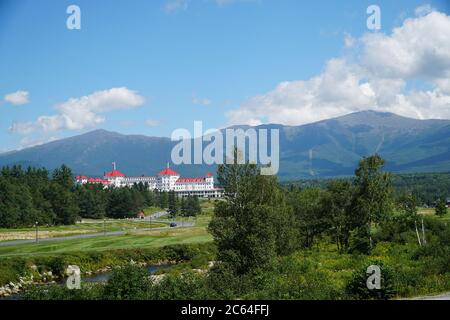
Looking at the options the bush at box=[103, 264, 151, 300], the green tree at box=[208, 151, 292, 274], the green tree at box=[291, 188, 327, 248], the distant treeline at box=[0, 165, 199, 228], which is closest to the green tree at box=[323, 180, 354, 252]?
the green tree at box=[291, 188, 327, 248]

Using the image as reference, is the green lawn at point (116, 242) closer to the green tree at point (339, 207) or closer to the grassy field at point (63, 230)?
the grassy field at point (63, 230)

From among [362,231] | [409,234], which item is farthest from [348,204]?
[409,234]

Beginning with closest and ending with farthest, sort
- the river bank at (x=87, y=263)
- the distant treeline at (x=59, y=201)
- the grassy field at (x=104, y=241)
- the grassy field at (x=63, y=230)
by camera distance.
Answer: the river bank at (x=87, y=263)
the grassy field at (x=104, y=241)
the grassy field at (x=63, y=230)
the distant treeline at (x=59, y=201)

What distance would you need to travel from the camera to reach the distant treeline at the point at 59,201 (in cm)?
7456

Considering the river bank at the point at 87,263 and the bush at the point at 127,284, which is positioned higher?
the bush at the point at 127,284

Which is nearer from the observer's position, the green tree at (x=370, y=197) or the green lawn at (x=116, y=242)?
the green tree at (x=370, y=197)

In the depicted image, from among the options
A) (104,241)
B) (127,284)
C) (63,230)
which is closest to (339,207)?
(127,284)

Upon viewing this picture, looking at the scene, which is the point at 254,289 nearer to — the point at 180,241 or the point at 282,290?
the point at 282,290

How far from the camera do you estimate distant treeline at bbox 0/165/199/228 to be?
74.6m

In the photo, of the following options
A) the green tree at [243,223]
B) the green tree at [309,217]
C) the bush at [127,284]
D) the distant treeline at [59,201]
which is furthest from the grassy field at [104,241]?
the bush at [127,284]

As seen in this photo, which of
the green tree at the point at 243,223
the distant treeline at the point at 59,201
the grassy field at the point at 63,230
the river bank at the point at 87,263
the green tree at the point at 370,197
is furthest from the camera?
the distant treeline at the point at 59,201

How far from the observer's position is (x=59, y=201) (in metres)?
82.9

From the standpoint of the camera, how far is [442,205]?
213 ft
